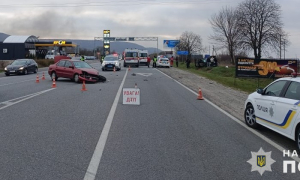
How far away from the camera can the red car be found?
2464 centimetres

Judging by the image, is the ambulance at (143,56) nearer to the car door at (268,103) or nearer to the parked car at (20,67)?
the parked car at (20,67)

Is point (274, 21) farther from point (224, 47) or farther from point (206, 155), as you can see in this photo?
point (206, 155)

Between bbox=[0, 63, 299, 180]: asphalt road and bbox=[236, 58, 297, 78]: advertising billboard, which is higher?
bbox=[236, 58, 297, 78]: advertising billboard

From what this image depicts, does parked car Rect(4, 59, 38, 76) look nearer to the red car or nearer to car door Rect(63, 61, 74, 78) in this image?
the red car

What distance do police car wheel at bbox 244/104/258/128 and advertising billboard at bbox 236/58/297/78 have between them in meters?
16.4

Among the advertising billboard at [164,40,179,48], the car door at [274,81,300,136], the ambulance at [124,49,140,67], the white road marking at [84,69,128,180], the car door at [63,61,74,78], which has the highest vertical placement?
the advertising billboard at [164,40,179,48]

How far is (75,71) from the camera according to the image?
25.0 meters

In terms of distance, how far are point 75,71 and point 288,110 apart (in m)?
18.8

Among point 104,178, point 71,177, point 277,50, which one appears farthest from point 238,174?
point 277,50

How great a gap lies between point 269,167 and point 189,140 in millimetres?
2315

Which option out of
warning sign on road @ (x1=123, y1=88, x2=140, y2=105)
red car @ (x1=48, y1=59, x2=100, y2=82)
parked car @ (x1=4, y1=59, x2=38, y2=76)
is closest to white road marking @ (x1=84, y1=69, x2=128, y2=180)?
warning sign on road @ (x1=123, y1=88, x2=140, y2=105)

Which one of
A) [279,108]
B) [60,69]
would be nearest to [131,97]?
[279,108]

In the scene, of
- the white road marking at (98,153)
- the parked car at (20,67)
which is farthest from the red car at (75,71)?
the white road marking at (98,153)

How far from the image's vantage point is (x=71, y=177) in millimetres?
5844
